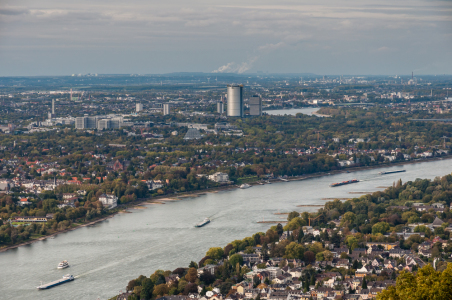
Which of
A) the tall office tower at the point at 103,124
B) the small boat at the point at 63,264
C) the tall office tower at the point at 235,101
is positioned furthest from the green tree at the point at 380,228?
the tall office tower at the point at 235,101

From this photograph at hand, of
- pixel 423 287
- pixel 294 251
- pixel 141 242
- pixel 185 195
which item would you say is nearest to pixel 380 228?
pixel 294 251

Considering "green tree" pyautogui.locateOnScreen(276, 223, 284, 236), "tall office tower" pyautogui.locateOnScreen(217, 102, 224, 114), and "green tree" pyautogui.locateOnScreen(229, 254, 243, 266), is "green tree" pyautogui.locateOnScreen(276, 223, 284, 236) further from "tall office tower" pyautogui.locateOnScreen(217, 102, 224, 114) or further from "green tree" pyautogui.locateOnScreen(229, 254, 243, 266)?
"tall office tower" pyautogui.locateOnScreen(217, 102, 224, 114)

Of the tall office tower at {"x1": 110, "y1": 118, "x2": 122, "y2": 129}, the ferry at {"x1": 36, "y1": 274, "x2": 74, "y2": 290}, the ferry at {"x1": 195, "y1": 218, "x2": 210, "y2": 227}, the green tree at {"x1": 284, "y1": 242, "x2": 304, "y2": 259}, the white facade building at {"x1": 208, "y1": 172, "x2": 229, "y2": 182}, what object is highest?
the green tree at {"x1": 284, "y1": 242, "x2": 304, "y2": 259}

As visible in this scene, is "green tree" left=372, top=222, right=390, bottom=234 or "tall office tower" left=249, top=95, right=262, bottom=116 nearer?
"green tree" left=372, top=222, right=390, bottom=234

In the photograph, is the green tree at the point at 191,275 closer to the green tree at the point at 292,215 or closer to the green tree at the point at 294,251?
the green tree at the point at 294,251

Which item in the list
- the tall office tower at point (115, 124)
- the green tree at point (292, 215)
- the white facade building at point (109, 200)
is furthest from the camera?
the tall office tower at point (115, 124)

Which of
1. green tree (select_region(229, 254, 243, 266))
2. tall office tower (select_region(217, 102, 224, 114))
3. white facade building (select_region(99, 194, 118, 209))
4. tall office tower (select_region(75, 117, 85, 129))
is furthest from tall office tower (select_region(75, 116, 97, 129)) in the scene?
green tree (select_region(229, 254, 243, 266))
